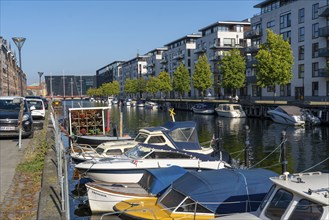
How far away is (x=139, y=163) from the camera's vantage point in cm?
1642

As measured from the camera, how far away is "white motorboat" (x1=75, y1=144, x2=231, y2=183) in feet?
53.4

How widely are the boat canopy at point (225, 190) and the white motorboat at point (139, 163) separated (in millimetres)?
4979

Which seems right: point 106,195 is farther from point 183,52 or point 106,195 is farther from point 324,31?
point 183,52

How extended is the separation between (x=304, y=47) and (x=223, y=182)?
5895 cm

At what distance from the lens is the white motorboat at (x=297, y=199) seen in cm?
695

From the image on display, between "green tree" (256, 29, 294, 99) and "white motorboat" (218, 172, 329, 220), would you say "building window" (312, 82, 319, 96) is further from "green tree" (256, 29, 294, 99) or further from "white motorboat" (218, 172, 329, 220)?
"white motorboat" (218, 172, 329, 220)

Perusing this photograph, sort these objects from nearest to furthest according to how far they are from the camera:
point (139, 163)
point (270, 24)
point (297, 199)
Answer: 1. point (297, 199)
2. point (139, 163)
3. point (270, 24)

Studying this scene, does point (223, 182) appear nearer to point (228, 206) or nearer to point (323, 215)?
point (228, 206)

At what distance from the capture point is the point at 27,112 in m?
19.6

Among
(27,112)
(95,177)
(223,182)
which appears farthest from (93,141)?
(223,182)

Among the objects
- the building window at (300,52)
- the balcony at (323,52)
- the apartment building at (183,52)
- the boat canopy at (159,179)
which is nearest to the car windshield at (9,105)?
the boat canopy at (159,179)

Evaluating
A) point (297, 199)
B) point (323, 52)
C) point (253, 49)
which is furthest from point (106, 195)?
point (253, 49)

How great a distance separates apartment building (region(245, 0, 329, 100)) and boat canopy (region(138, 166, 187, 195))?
47.7 m

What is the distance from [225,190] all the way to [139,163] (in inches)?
243
